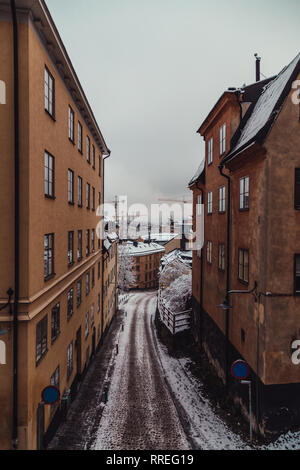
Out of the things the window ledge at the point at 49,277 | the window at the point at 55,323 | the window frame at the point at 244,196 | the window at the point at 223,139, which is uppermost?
the window at the point at 223,139

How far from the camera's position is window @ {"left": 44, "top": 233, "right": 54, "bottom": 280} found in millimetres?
10359

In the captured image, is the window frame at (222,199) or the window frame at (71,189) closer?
the window frame at (71,189)

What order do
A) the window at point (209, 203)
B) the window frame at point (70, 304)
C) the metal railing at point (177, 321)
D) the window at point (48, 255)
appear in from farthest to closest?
the metal railing at point (177, 321)
the window at point (209, 203)
the window frame at point (70, 304)
the window at point (48, 255)

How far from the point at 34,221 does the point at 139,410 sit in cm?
1060

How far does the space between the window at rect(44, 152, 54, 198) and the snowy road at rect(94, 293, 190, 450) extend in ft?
33.7

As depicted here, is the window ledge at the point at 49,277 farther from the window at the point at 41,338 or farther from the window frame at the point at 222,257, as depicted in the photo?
the window frame at the point at 222,257

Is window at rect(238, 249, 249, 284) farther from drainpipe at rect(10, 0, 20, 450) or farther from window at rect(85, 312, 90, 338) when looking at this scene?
window at rect(85, 312, 90, 338)

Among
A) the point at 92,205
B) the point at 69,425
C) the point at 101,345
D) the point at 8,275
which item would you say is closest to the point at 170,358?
the point at 101,345

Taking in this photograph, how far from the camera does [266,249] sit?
1012 centimetres

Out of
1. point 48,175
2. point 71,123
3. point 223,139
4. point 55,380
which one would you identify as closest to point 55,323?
point 55,380

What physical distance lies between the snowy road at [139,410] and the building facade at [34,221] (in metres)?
2.59

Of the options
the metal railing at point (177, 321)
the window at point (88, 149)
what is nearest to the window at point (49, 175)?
the window at point (88, 149)

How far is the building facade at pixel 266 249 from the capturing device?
10070 mm

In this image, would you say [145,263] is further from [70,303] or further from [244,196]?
[244,196]
